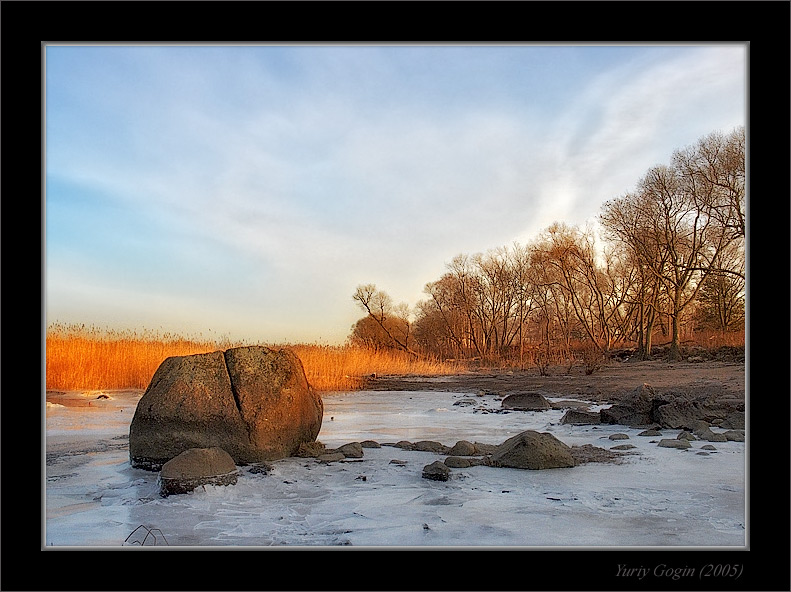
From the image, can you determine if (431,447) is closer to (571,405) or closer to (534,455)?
(534,455)

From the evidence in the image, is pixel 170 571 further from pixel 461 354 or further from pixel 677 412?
pixel 461 354

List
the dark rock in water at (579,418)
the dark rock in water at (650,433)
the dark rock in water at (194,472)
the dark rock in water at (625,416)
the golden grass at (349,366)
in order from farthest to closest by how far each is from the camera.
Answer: the golden grass at (349,366) → the dark rock in water at (579,418) → the dark rock in water at (625,416) → the dark rock in water at (650,433) → the dark rock in water at (194,472)

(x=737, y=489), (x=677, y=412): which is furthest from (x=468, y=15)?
(x=677, y=412)

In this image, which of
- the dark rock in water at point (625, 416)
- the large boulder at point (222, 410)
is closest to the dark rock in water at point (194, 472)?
the large boulder at point (222, 410)

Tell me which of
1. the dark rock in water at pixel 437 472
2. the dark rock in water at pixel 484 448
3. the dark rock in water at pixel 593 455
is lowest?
the dark rock in water at pixel 484 448

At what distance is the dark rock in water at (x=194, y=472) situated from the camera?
322 centimetres

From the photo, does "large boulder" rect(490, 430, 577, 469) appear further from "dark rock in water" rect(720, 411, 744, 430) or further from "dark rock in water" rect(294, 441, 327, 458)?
"dark rock in water" rect(720, 411, 744, 430)

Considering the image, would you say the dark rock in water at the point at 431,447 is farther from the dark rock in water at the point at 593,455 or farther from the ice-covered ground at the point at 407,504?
the dark rock in water at the point at 593,455

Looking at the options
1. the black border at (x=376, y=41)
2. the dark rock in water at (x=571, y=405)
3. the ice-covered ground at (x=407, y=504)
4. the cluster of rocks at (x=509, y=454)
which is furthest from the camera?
the dark rock in water at (x=571, y=405)

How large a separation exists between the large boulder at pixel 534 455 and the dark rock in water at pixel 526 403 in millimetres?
3428

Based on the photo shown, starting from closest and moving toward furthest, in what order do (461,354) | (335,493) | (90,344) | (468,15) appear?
1. (468,15)
2. (335,493)
3. (90,344)
4. (461,354)

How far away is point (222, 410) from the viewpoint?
399 centimetres
